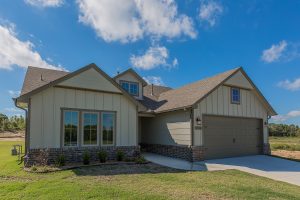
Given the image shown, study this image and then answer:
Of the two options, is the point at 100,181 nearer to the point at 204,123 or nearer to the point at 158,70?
the point at 204,123

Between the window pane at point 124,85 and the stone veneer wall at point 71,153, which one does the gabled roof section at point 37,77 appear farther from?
the window pane at point 124,85

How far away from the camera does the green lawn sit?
6773 mm

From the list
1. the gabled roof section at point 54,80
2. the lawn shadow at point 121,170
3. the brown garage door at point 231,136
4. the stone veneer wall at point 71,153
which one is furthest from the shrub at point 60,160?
the brown garage door at point 231,136

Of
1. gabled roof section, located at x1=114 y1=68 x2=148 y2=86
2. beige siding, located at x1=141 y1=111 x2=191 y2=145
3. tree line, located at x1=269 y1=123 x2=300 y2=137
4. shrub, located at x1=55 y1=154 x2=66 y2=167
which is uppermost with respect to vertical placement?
gabled roof section, located at x1=114 y1=68 x2=148 y2=86

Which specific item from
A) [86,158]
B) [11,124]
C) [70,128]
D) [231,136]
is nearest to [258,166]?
[231,136]

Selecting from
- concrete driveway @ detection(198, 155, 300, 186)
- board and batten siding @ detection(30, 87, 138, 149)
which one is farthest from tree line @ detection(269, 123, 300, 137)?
board and batten siding @ detection(30, 87, 138, 149)

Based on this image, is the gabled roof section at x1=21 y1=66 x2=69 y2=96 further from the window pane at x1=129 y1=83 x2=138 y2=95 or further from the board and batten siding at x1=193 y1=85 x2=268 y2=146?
the board and batten siding at x1=193 y1=85 x2=268 y2=146

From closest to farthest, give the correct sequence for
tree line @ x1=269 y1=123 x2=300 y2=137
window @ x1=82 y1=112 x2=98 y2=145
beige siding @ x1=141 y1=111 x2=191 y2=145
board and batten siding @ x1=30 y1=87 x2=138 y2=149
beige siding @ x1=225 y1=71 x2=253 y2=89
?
→ board and batten siding @ x1=30 y1=87 x2=138 y2=149 → window @ x1=82 y1=112 x2=98 y2=145 → beige siding @ x1=141 y1=111 x2=191 y2=145 → beige siding @ x1=225 y1=71 x2=253 y2=89 → tree line @ x1=269 y1=123 x2=300 y2=137

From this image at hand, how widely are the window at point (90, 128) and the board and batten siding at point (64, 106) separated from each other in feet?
1.41

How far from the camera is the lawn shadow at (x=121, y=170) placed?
965 cm

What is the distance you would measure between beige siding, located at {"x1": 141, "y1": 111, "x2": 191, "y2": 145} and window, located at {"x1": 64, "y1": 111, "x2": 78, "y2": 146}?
5.80 m

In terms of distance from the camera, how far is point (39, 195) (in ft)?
21.5

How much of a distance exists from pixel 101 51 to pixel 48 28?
3704 mm

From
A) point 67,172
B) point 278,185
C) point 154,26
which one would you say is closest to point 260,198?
point 278,185
